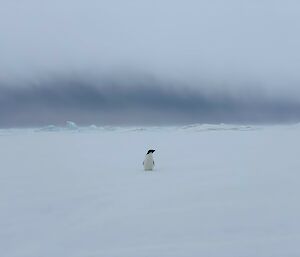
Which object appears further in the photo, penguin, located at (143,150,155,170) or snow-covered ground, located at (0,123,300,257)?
penguin, located at (143,150,155,170)

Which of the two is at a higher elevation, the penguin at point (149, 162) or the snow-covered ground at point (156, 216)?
the penguin at point (149, 162)

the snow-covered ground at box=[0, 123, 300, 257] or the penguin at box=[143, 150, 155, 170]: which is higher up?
the penguin at box=[143, 150, 155, 170]

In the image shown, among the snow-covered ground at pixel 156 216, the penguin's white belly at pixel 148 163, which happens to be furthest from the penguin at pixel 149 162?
the snow-covered ground at pixel 156 216

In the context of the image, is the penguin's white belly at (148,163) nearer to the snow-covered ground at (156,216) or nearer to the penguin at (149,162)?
the penguin at (149,162)

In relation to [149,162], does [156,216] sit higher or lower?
lower

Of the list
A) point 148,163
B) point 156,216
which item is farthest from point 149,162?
point 156,216

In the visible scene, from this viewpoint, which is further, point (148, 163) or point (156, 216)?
point (148, 163)

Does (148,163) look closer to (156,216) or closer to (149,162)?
(149,162)

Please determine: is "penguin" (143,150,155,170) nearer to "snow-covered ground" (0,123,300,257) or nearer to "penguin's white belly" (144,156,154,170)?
"penguin's white belly" (144,156,154,170)

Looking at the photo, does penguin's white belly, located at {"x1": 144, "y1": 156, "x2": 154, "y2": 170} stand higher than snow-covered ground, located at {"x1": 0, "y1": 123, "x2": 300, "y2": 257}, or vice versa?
penguin's white belly, located at {"x1": 144, "y1": 156, "x2": 154, "y2": 170}

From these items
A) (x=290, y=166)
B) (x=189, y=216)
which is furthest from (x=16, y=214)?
(x=290, y=166)

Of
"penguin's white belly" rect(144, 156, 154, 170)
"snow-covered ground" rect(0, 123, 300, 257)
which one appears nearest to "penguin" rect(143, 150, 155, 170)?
"penguin's white belly" rect(144, 156, 154, 170)

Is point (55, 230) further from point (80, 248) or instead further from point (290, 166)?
point (290, 166)

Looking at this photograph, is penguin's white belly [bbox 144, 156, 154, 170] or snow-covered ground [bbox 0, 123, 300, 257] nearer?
snow-covered ground [bbox 0, 123, 300, 257]
